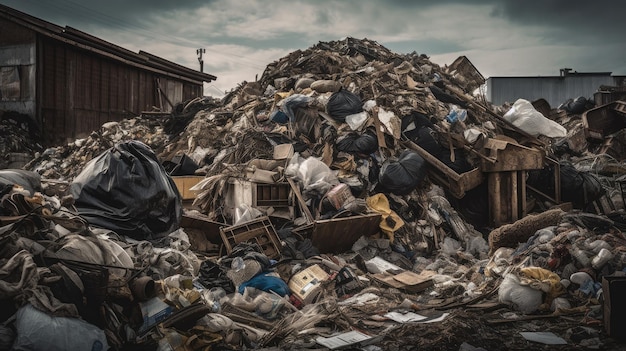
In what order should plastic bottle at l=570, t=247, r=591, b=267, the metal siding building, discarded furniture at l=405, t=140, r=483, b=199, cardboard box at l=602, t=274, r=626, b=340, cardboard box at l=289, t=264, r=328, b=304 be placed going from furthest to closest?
the metal siding building < discarded furniture at l=405, t=140, r=483, b=199 < cardboard box at l=289, t=264, r=328, b=304 < plastic bottle at l=570, t=247, r=591, b=267 < cardboard box at l=602, t=274, r=626, b=340

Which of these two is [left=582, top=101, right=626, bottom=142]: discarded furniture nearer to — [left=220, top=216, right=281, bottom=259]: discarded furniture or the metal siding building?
the metal siding building

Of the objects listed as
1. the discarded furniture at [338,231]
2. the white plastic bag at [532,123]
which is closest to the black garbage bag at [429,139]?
the white plastic bag at [532,123]

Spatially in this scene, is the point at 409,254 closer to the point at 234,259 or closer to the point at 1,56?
the point at 234,259

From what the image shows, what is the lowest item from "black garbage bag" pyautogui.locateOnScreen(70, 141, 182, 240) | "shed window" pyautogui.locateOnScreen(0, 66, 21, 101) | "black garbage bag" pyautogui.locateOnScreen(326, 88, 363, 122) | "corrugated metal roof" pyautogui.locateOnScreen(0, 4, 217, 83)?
"black garbage bag" pyautogui.locateOnScreen(70, 141, 182, 240)

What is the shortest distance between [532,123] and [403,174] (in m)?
3.18

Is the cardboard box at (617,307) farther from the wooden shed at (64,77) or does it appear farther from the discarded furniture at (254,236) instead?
the wooden shed at (64,77)

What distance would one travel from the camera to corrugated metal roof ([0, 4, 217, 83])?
13.3 metres

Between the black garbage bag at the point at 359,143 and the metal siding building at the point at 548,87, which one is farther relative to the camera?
the metal siding building at the point at 548,87

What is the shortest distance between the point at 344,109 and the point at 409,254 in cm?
280

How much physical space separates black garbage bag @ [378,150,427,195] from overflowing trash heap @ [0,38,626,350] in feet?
0.08

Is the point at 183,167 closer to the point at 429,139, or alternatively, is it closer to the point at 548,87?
the point at 429,139

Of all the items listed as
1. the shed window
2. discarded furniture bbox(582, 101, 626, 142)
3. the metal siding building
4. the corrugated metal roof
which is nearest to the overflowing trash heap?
the shed window

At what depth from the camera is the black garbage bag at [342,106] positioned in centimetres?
817

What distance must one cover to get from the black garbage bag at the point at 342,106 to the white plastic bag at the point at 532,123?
2977 mm
